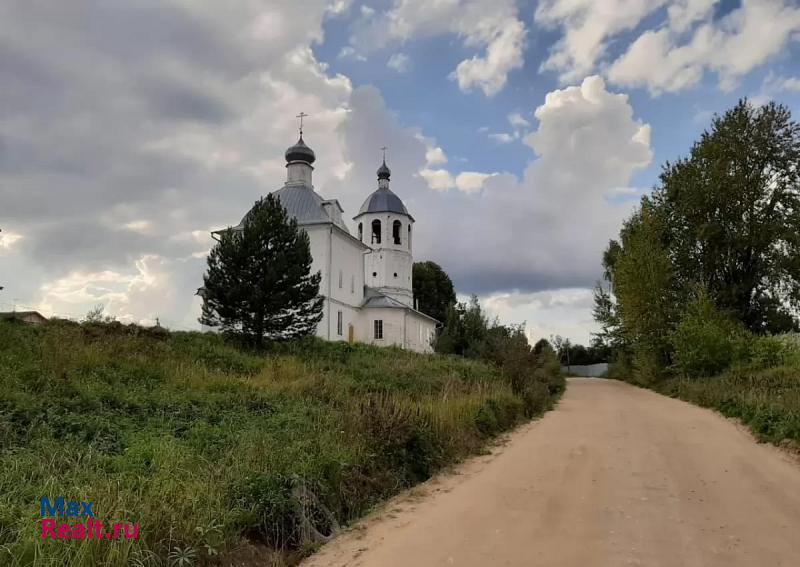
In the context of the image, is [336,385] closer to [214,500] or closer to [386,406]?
[386,406]

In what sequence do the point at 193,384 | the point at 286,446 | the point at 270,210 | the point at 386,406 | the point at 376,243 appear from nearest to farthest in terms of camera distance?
the point at 286,446 < the point at 386,406 < the point at 193,384 < the point at 270,210 < the point at 376,243

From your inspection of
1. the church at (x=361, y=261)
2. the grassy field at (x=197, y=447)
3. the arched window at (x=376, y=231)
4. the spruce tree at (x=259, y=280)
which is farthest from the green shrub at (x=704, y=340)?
the arched window at (x=376, y=231)

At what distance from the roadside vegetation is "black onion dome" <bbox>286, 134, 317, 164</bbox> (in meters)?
20.9

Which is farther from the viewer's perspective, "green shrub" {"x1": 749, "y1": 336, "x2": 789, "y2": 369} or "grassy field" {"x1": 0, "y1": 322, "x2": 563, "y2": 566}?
"green shrub" {"x1": 749, "y1": 336, "x2": 789, "y2": 369}

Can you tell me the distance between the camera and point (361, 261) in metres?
41.2

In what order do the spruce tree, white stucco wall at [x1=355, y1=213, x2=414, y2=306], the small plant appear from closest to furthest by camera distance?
the small plant → the spruce tree → white stucco wall at [x1=355, y1=213, x2=414, y2=306]

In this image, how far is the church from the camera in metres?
36.1

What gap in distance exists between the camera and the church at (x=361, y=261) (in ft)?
119

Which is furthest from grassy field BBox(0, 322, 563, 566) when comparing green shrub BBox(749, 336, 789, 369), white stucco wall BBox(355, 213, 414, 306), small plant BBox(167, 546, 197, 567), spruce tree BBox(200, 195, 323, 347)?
white stucco wall BBox(355, 213, 414, 306)

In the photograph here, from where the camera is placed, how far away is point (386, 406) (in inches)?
387

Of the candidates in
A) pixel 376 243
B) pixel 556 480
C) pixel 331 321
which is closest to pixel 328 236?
pixel 331 321

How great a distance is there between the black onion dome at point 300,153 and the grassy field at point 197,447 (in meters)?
26.3

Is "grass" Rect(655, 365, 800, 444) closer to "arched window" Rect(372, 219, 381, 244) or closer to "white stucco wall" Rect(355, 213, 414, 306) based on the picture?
"white stucco wall" Rect(355, 213, 414, 306)

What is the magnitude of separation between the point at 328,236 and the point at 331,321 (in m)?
5.15
